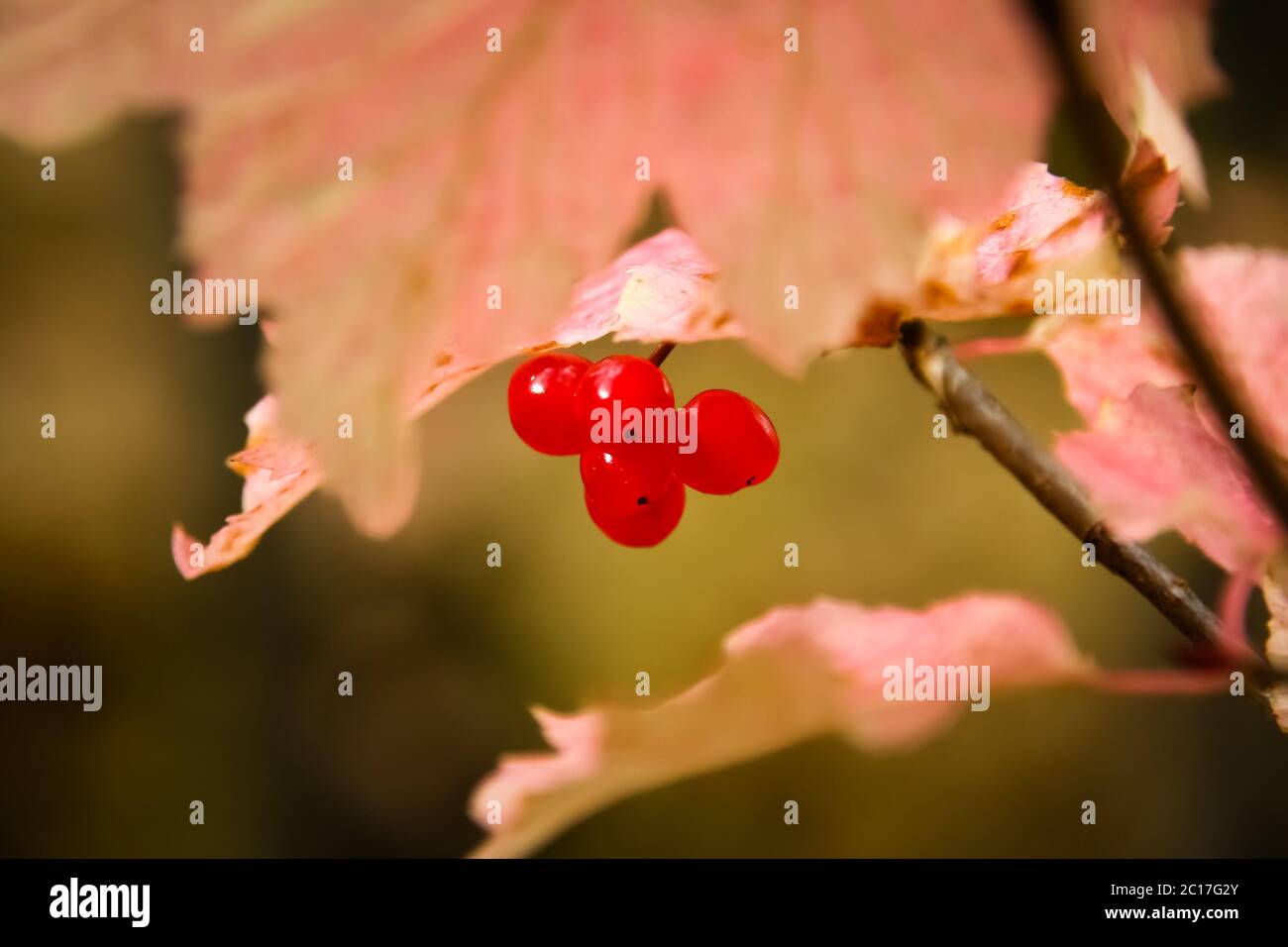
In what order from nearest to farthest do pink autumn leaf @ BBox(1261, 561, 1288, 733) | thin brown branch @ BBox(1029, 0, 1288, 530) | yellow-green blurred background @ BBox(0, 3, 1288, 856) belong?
thin brown branch @ BBox(1029, 0, 1288, 530) → pink autumn leaf @ BBox(1261, 561, 1288, 733) → yellow-green blurred background @ BBox(0, 3, 1288, 856)

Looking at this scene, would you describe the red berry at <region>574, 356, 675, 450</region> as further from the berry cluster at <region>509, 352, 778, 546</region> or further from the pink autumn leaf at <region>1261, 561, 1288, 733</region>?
the pink autumn leaf at <region>1261, 561, 1288, 733</region>

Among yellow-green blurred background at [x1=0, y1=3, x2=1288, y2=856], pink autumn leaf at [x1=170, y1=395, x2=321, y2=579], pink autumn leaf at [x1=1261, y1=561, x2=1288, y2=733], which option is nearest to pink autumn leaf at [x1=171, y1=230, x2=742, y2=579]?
pink autumn leaf at [x1=170, y1=395, x2=321, y2=579]

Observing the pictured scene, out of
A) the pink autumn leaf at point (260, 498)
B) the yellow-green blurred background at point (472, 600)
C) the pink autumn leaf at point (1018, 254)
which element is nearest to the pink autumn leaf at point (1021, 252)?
the pink autumn leaf at point (1018, 254)

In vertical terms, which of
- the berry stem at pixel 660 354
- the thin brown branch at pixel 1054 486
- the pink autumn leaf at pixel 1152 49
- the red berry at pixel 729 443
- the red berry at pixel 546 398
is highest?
the pink autumn leaf at pixel 1152 49

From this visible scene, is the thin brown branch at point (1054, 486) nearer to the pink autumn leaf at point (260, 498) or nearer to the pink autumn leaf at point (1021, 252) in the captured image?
the pink autumn leaf at point (1021, 252)

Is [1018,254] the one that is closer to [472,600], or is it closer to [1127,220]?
[1127,220]
